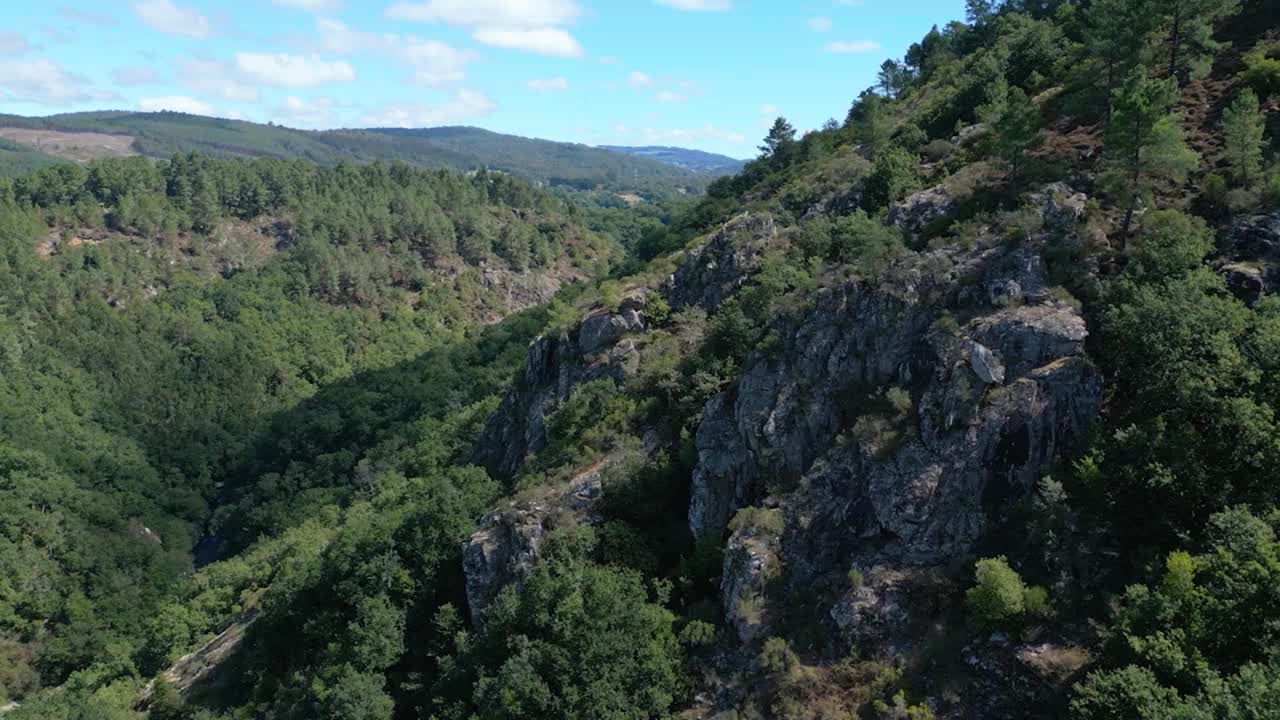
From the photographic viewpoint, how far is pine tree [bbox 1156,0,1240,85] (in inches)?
1722

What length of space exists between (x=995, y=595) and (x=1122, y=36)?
1340 inches

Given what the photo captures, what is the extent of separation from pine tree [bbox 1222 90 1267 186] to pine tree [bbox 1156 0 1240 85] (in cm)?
939

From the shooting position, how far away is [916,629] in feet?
91.0

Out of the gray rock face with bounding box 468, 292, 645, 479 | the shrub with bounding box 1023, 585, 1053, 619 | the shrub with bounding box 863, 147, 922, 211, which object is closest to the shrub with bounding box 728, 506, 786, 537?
the shrub with bounding box 1023, 585, 1053, 619

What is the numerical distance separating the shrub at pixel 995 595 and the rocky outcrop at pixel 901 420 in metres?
2.54

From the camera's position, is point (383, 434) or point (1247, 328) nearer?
point (1247, 328)

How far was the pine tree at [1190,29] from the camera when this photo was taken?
4375 cm

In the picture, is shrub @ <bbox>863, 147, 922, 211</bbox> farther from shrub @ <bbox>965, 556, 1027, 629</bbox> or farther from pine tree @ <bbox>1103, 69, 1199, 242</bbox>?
shrub @ <bbox>965, 556, 1027, 629</bbox>

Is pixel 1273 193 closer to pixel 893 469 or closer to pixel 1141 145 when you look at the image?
pixel 1141 145

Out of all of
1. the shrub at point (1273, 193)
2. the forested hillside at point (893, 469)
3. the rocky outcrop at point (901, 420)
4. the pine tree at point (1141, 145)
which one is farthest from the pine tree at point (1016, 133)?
the shrub at point (1273, 193)

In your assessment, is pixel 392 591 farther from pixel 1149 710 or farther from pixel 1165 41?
pixel 1165 41

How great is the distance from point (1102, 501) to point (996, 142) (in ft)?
70.2

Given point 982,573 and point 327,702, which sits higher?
point 982,573

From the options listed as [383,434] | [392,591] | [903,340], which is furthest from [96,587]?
[903,340]
